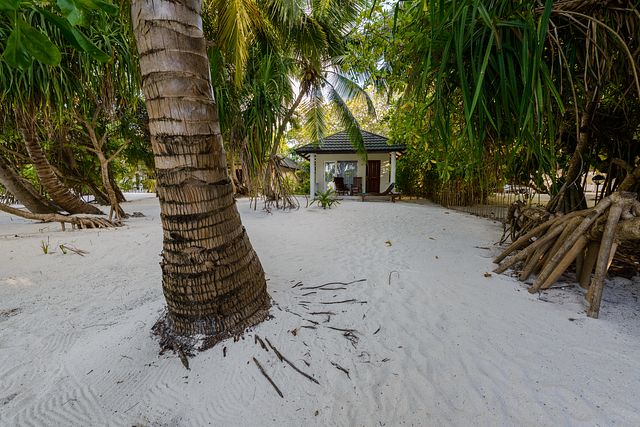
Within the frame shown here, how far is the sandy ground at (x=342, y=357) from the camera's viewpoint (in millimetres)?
1543

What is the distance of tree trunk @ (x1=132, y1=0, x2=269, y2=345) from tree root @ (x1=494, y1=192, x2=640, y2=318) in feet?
9.79

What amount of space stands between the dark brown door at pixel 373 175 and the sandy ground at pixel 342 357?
12.4 metres

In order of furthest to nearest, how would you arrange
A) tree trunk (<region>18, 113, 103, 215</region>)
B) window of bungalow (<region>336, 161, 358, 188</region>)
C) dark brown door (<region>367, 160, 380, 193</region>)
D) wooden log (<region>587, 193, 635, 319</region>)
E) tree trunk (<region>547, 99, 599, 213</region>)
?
window of bungalow (<region>336, 161, 358, 188</region>), dark brown door (<region>367, 160, 380, 193</region>), tree trunk (<region>18, 113, 103, 215</region>), tree trunk (<region>547, 99, 599, 213</region>), wooden log (<region>587, 193, 635, 319</region>)

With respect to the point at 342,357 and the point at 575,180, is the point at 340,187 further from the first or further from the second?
the point at 342,357

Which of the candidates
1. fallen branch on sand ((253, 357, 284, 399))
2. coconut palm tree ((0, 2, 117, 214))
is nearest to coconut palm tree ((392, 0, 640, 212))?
coconut palm tree ((0, 2, 117, 214))

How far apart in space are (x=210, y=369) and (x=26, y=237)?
19.3ft

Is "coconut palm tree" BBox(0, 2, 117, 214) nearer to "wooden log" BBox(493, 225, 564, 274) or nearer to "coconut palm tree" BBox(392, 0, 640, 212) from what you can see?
"coconut palm tree" BBox(392, 0, 640, 212)

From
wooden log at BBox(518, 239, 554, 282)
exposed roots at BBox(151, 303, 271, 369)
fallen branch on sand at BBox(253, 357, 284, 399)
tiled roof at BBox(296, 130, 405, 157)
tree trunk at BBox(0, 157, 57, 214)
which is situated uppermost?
tiled roof at BBox(296, 130, 405, 157)

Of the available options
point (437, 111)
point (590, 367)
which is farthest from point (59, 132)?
point (590, 367)

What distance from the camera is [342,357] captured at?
6.42ft

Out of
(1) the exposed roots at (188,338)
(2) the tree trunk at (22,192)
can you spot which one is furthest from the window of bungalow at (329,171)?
(1) the exposed roots at (188,338)

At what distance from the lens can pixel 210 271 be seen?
1884mm

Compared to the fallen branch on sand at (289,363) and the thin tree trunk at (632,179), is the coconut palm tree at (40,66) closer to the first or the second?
the fallen branch on sand at (289,363)

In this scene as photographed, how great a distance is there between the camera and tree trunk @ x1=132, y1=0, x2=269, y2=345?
1.66m
